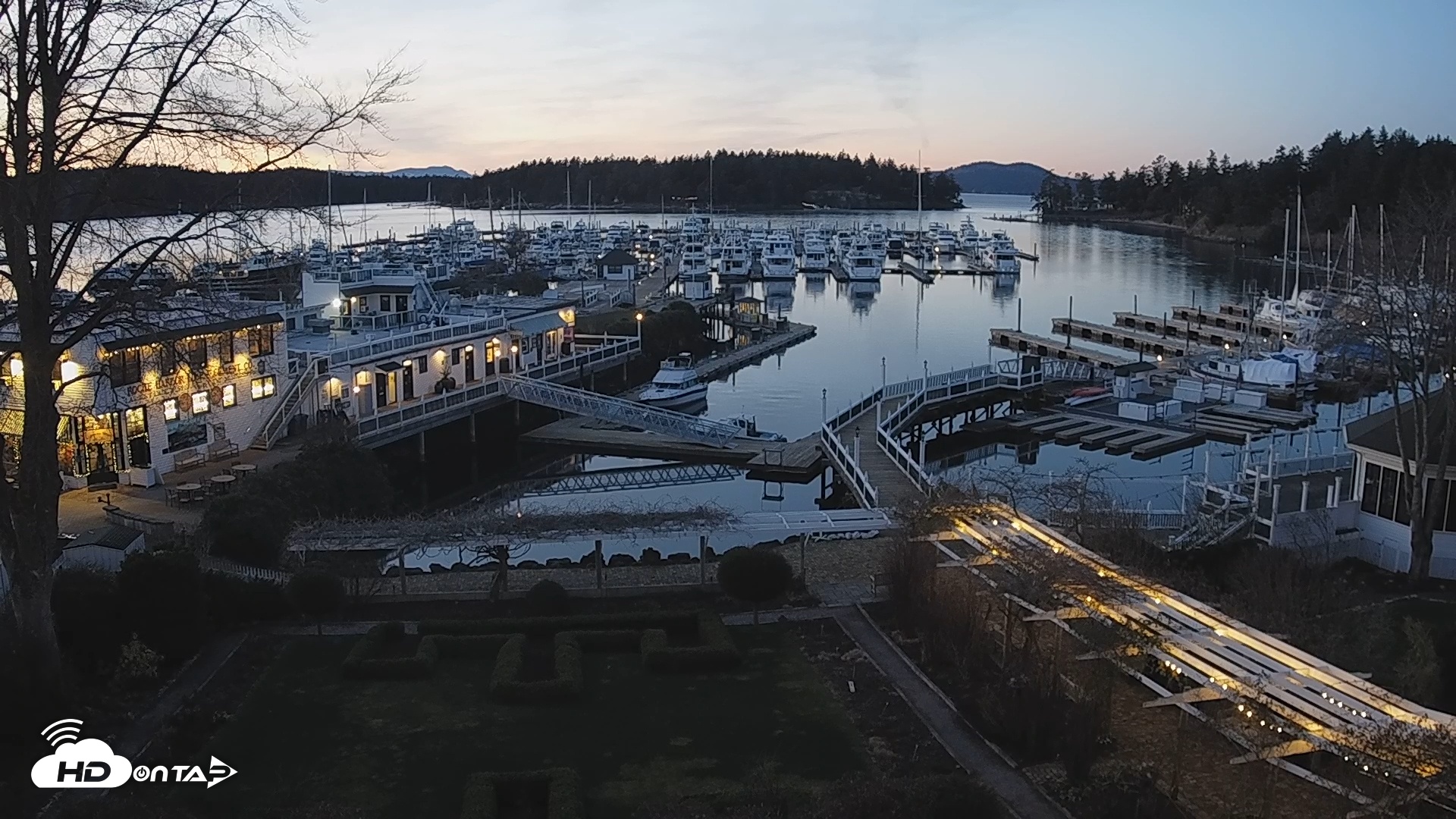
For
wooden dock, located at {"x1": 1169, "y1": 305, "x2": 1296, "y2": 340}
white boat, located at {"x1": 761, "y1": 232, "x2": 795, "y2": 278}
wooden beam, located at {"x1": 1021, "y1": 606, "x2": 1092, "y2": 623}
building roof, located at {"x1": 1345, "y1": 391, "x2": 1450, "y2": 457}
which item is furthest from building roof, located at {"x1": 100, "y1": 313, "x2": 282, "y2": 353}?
white boat, located at {"x1": 761, "y1": 232, "x2": 795, "y2": 278}

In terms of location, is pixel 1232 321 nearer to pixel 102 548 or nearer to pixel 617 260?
pixel 617 260

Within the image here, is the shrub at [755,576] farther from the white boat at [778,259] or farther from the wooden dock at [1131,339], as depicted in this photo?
the white boat at [778,259]

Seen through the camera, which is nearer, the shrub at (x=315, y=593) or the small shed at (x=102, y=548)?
the shrub at (x=315, y=593)

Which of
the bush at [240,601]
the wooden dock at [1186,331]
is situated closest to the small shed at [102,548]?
the bush at [240,601]

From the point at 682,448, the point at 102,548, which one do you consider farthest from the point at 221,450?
the point at 682,448

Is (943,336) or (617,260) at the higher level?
(617,260)
